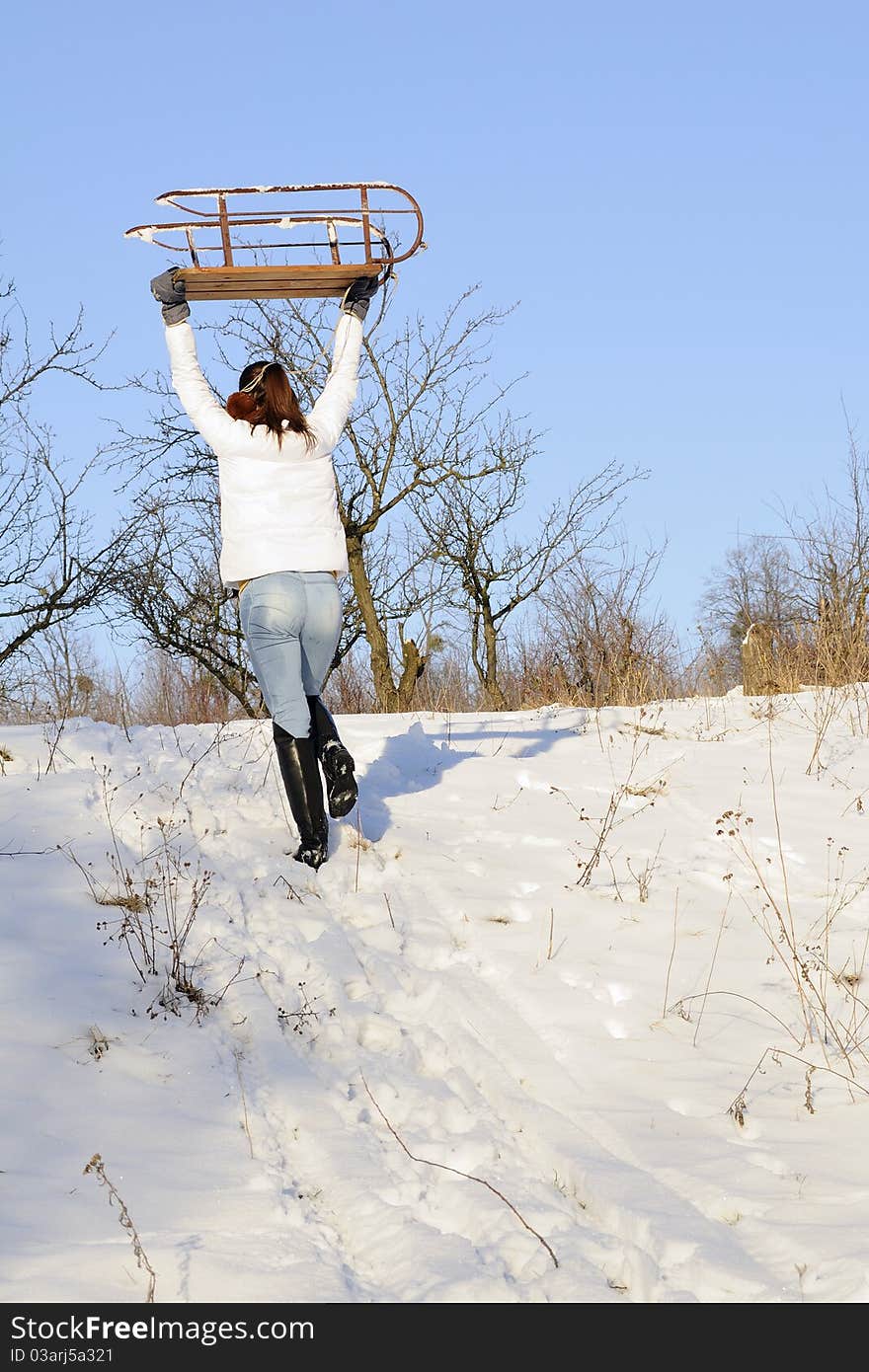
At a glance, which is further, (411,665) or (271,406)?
(411,665)

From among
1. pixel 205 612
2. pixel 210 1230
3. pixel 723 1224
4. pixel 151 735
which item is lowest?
pixel 723 1224

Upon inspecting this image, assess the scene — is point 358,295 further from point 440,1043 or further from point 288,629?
point 440,1043

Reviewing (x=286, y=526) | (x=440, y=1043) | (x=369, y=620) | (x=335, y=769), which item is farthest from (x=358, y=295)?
(x=369, y=620)

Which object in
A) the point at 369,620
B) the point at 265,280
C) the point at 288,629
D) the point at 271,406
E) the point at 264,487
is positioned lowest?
the point at 288,629

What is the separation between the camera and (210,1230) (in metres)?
2.31

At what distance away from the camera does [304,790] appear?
468cm

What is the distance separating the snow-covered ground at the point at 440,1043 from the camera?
7.64 feet

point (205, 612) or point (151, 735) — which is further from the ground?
point (205, 612)

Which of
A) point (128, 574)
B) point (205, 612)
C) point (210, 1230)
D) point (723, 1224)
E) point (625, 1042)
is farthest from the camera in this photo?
point (205, 612)

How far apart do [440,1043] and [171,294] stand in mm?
2993

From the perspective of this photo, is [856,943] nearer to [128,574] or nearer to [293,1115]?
[293,1115]

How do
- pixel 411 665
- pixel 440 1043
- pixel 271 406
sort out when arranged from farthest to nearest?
pixel 411 665, pixel 271 406, pixel 440 1043
